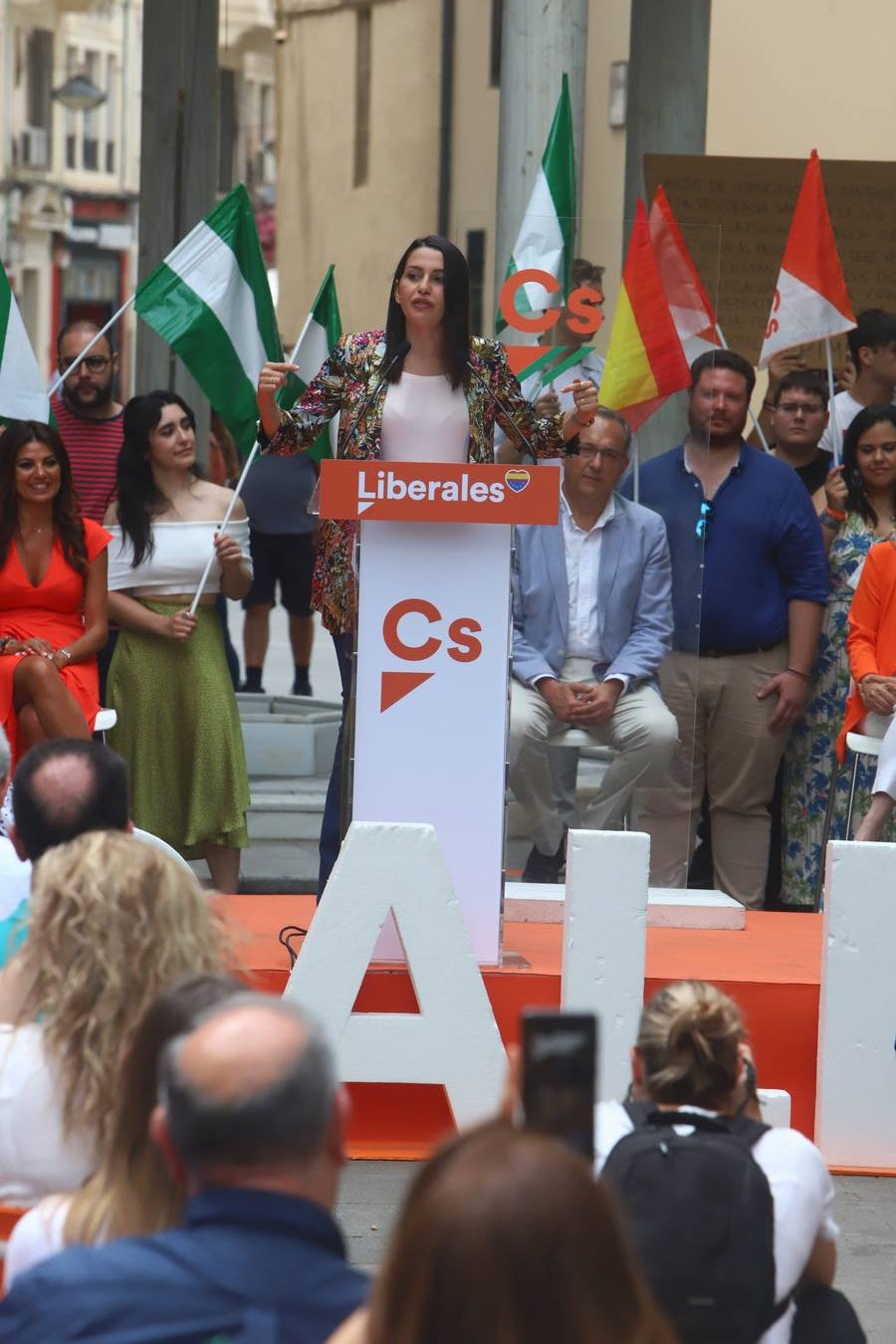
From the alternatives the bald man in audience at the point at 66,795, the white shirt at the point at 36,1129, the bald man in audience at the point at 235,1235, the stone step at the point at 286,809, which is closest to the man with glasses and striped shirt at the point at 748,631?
the stone step at the point at 286,809

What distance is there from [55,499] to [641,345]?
1.93 m

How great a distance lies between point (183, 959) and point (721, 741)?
14.9 ft

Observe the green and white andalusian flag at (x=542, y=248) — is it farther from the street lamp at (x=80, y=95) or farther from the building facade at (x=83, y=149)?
the building facade at (x=83, y=149)

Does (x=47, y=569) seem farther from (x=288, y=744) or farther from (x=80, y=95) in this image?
(x=80, y=95)

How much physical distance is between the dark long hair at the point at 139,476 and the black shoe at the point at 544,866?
162cm

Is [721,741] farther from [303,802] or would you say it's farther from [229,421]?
[303,802]

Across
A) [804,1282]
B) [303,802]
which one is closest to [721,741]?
[303,802]

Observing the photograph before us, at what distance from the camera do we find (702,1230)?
3105mm

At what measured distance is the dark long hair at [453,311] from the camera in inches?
240

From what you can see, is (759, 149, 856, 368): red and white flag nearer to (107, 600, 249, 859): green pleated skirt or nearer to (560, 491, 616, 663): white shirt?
(560, 491, 616, 663): white shirt

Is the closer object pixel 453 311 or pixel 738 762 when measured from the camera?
pixel 453 311

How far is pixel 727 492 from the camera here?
7562 millimetres

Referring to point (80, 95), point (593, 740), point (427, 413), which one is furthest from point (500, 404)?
point (80, 95)

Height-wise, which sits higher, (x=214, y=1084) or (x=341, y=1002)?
(x=214, y=1084)
